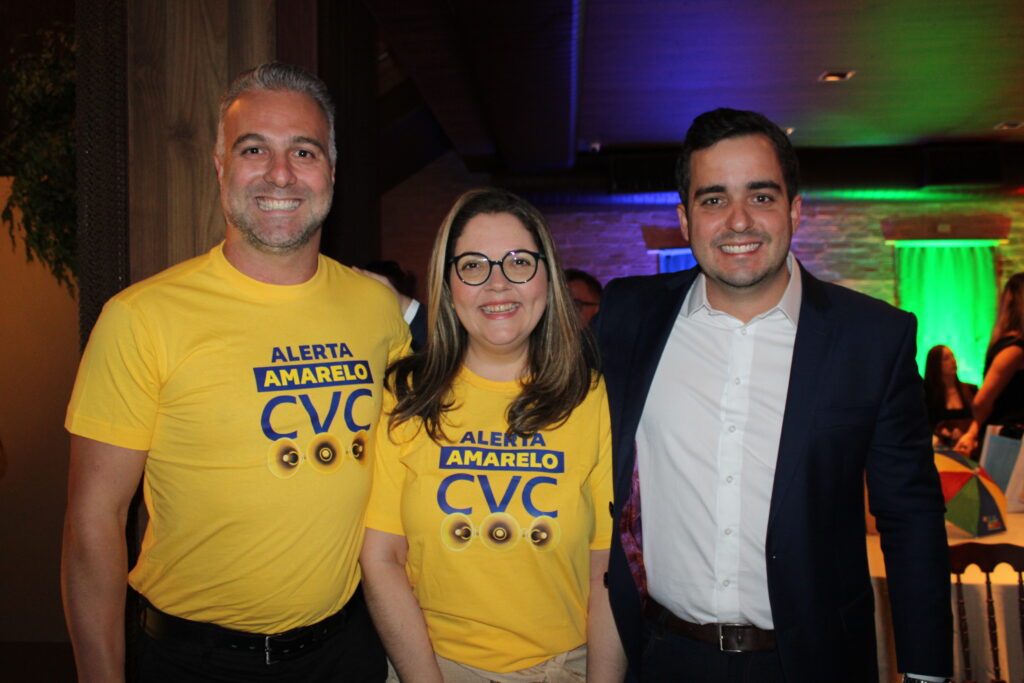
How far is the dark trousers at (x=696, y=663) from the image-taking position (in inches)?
67.4

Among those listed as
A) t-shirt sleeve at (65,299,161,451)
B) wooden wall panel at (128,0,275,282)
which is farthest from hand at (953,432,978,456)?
t-shirt sleeve at (65,299,161,451)

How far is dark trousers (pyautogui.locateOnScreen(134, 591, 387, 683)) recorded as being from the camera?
1591 millimetres

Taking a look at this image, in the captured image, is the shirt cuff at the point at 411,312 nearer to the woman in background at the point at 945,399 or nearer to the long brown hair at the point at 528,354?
the long brown hair at the point at 528,354

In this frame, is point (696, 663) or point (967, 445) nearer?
point (696, 663)

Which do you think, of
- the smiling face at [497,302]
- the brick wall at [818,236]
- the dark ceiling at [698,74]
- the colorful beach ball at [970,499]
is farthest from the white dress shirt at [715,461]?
the brick wall at [818,236]

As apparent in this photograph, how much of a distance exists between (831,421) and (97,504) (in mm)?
1562

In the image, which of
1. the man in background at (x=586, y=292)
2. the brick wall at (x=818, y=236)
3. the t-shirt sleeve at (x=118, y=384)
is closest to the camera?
the t-shirt sleeve at (x=118, y=384)

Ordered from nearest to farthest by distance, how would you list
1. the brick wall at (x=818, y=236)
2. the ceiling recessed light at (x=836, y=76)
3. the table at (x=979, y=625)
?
A: the table at (x=979, y=625), the ceiling recessed light at (x=836, y=76), the brick wall at (x=818, y=236)

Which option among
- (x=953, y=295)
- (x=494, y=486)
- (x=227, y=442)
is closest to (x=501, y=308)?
(x=494, y=486)

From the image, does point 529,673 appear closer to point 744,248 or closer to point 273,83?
→ point 744,248

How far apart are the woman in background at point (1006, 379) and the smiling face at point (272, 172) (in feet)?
14.6

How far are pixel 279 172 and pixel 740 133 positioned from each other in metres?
1.07

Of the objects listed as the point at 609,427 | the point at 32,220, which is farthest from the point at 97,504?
the point at 32,220

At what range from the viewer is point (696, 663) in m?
1.75
